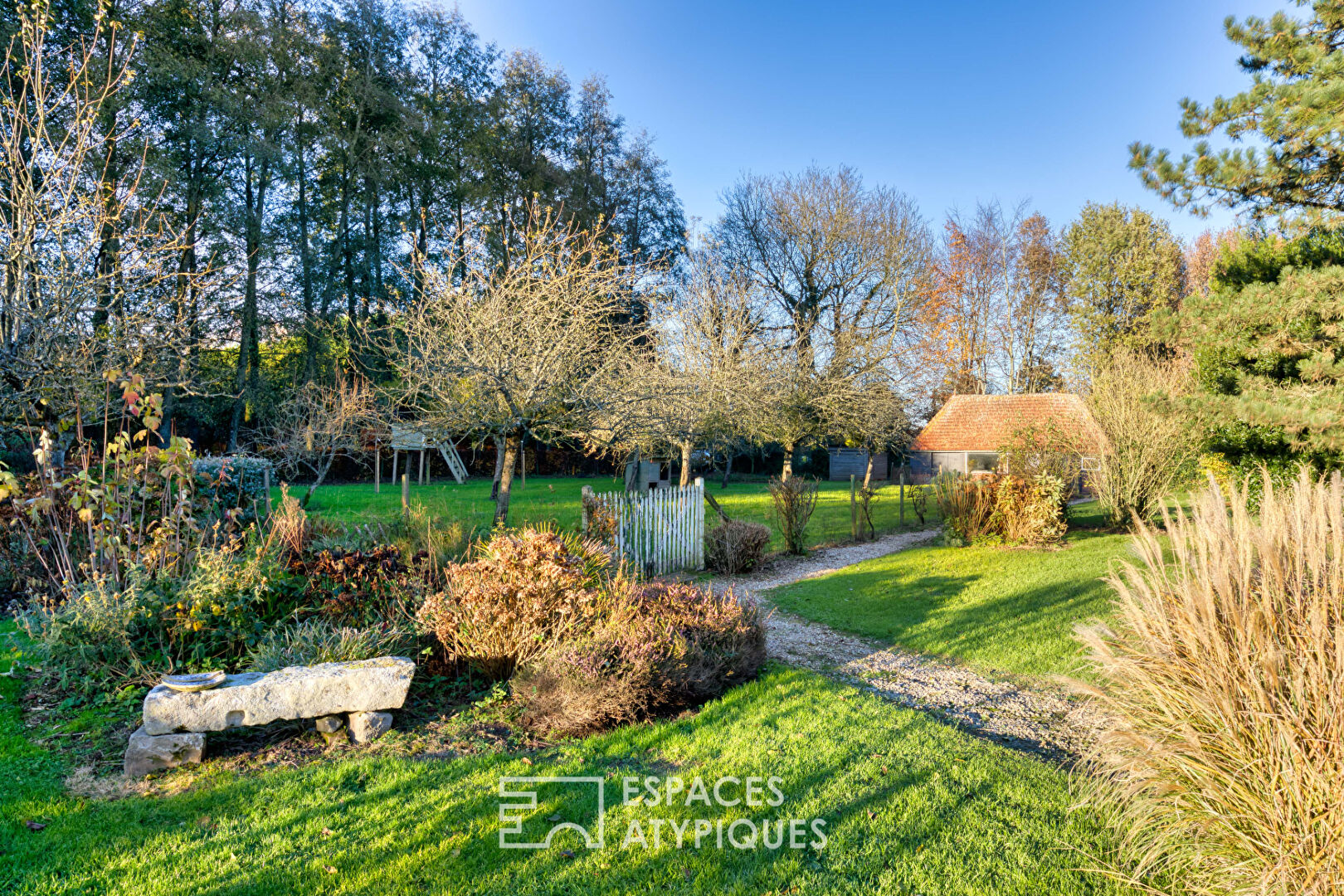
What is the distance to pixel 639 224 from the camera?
1144 inches

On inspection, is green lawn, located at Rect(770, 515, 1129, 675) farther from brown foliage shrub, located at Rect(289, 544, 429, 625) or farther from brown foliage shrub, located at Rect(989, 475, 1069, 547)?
brown foliage shrub, located at Rect(289, 544, 429, 625)

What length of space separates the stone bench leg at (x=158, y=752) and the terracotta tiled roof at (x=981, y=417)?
2402 centimetres

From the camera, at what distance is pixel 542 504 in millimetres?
16969

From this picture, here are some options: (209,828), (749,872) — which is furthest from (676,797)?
(209,828)

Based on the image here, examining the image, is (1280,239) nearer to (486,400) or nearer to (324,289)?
(486,400)

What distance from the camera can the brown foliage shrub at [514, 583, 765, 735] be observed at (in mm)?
4113

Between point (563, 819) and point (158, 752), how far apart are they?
223 centimetres

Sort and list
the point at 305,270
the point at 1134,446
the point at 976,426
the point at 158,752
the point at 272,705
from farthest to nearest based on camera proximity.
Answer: the point at 976,426
the point at 305,270
the point at 1134,446
the point at 272,705
the point at 158,752

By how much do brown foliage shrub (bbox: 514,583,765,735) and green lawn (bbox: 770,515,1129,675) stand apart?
7.86 feet

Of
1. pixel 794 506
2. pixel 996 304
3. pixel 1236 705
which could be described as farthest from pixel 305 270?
pixel 996 304

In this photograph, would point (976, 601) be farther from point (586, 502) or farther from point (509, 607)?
point (509, 607)

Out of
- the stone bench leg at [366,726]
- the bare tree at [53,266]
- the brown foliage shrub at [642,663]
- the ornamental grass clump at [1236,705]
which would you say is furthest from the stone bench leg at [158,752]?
the ornamental grass clump at [1236,705]

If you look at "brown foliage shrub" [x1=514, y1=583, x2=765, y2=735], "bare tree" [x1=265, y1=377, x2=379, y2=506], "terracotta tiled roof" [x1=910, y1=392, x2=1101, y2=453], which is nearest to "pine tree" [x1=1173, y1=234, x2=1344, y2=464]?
"brown foliage shrub" [x1=514, y1=583, x2=765, y2=735]

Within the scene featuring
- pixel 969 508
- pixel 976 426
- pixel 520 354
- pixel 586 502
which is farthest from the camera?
pixel 976 426
